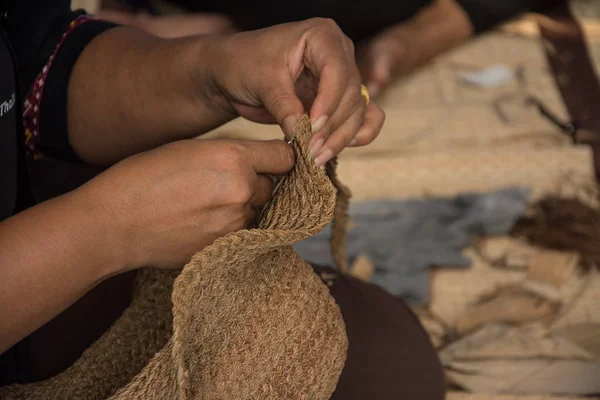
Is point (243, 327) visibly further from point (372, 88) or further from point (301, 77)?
point (372, 88)

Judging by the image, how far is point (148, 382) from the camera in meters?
0.56

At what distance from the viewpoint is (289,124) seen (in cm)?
72

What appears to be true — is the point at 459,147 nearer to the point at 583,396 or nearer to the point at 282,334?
the point at 583,396

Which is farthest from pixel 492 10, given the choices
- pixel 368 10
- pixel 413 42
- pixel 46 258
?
pixel 46 258

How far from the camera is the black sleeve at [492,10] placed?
178cm

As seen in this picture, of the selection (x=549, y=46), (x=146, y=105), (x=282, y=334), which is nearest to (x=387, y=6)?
(x=549, y=46)

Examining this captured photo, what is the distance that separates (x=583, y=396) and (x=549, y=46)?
1013mm

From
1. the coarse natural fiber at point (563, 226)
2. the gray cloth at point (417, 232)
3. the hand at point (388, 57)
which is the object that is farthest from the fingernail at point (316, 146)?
the hand at point (388, 57)

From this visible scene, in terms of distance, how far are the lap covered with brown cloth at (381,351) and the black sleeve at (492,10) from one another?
1.11 metres

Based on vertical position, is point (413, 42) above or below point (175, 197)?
below

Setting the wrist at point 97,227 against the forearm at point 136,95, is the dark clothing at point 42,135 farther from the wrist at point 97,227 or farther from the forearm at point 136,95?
the wrist at point 97,227

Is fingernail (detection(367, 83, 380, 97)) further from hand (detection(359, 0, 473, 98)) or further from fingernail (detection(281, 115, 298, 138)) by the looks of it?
fingernail (detection(281, 115, 298, 138))

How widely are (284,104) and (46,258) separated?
0.94 feet

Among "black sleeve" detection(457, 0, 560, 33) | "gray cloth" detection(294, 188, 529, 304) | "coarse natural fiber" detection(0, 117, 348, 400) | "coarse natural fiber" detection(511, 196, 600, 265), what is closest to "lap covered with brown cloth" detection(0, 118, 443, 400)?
"coarse natural fiber" detection(0, 117, 348, 400)
